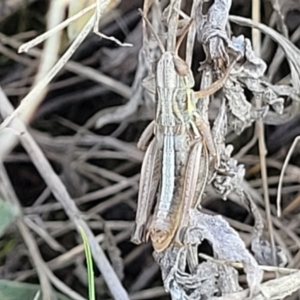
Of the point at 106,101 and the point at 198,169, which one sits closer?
the point at 198,169

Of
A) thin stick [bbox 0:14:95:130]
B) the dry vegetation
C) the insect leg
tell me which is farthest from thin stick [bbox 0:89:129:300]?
the insect leg

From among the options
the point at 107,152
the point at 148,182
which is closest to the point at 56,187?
the point at 107,152

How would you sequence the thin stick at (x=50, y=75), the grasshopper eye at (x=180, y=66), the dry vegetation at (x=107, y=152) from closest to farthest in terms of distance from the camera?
the grasshopper eye at (x=180, y=66), the thin stick at (x=50, y=75), the dry vegetation at (x=107, y=152)

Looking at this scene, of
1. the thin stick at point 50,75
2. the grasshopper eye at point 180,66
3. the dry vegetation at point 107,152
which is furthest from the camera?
the dry vegetation at point 107,152

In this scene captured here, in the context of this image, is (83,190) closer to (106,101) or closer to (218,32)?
(106,101)

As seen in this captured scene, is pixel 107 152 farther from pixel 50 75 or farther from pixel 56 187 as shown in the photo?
pixel 50 75

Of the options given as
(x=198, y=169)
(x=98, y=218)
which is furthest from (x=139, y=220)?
(x=98, y=218)

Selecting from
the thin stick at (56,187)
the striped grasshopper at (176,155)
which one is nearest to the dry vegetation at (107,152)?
the thin stick at (56,187)

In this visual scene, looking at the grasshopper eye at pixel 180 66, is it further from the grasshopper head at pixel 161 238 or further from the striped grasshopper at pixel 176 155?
the grasshopper head at pixel 161 238
